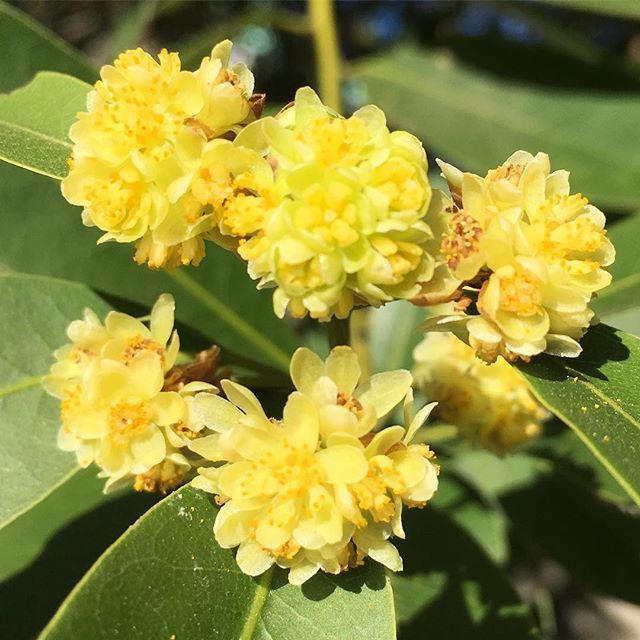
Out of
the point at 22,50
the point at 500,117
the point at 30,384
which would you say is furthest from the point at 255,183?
the point at 500,117

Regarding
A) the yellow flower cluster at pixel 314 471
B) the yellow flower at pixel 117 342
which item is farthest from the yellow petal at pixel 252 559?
the yellow flower at pixel 117 342

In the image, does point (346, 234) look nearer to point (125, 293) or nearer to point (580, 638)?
point (125, 293)

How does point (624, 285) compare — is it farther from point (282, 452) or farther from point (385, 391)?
point (282, 452)

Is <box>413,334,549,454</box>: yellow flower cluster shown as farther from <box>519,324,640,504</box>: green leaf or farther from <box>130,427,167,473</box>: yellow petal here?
<box>130,427,167,473</box>: yellow petal

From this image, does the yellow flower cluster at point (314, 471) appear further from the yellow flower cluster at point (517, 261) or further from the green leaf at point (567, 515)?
the green leaf at point (567, 515)

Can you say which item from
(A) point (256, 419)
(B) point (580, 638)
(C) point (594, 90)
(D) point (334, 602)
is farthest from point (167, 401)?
(B) point (580, 638)
